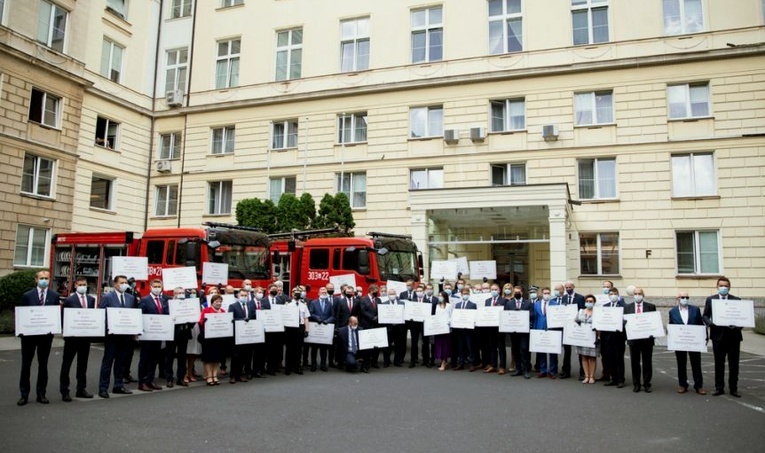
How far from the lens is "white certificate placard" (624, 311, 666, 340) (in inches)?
446

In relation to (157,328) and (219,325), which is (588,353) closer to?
(219,325)

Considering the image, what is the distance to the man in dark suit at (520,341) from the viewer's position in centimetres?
1308

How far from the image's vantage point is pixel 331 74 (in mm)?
29547

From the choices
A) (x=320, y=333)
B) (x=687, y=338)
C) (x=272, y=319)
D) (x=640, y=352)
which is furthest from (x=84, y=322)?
(x=687, y=338)

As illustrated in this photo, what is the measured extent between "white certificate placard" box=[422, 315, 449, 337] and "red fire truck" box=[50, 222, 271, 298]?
237 inches

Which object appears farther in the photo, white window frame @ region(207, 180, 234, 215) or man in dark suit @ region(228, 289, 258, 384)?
white window frame @ region(207, 180, 234, 215)

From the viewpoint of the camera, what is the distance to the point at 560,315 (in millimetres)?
12773

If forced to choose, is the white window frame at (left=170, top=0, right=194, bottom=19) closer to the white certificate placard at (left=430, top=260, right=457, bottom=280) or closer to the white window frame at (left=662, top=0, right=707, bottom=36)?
the white certificate placard at (left=430, top=260, right=457, bottom=280)

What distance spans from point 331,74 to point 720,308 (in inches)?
905

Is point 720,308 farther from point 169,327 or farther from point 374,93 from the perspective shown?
point 374,93

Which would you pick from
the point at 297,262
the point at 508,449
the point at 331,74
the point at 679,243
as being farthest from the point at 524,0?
the point at 508,449

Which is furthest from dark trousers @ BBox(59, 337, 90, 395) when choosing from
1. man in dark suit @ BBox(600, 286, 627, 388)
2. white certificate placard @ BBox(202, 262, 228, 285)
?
man in dark suit @ BBox(600, 286, 627, 388)

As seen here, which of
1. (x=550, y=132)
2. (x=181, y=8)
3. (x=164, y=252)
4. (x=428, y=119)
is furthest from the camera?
(x=181, y=8)

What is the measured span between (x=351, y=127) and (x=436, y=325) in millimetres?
17148
